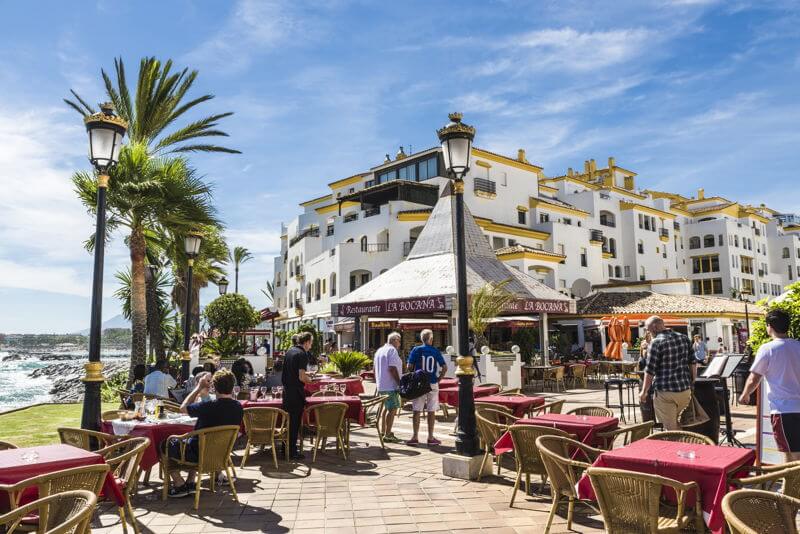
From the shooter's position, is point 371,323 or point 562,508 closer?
point 562,508

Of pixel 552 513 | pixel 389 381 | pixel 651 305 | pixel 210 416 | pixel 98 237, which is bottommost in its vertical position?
pixel 552 513

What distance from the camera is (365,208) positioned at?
42.5 m

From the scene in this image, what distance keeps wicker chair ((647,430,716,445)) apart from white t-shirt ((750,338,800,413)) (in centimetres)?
73

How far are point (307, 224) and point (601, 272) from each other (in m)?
25.1

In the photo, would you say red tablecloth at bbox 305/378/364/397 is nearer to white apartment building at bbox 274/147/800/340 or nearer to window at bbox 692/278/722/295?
white apartment building at bbox 274/147/800/340

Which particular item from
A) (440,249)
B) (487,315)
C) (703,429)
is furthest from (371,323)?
(703,429)

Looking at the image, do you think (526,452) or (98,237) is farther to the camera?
(98,237)

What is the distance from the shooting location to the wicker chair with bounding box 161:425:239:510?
6.10 meters

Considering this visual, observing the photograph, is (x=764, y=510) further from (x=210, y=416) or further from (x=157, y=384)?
(x=157, y=384)

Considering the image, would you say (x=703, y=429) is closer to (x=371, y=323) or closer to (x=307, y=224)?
(x=371, y=323)

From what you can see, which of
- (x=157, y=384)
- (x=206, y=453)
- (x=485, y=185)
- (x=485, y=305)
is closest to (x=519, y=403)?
(x=206, y=453)

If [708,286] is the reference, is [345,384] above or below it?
below

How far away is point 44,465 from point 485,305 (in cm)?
1439

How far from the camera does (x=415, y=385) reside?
358 inches
